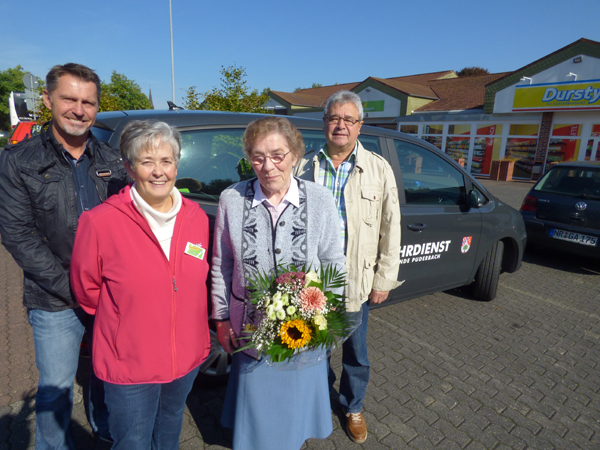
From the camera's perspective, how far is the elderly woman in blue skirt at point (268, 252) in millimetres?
1725

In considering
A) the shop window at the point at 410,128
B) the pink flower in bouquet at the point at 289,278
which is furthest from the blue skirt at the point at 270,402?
the shop window at the point at 410,128

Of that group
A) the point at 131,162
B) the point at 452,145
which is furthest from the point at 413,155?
the point at 452,145

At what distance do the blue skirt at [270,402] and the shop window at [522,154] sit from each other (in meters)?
21.4

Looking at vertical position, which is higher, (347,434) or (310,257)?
(310,257)

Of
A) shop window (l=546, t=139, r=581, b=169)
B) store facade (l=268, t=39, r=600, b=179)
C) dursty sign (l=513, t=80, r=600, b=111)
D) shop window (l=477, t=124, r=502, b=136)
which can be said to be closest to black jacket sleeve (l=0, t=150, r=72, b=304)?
store facade (l=268, t=39, r=600, b=179)

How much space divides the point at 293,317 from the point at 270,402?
632 millimetres

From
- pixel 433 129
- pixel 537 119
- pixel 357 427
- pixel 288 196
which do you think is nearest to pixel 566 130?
pixel 537 119

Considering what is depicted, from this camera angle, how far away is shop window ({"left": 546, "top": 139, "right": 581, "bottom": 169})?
Result: 17.9m

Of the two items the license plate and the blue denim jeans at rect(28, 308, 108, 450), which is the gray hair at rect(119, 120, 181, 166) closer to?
the blue denim jeans at rect(28, 308, 108, 450)

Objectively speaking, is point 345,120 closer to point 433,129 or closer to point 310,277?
point 310,277

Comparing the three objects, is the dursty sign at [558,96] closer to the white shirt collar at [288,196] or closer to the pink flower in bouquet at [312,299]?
the white shirt collar at [288,196]

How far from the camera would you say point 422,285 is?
12.3ft

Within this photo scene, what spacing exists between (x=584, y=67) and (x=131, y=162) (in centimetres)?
2174

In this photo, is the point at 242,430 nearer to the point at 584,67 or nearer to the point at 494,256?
the point at 494,256
